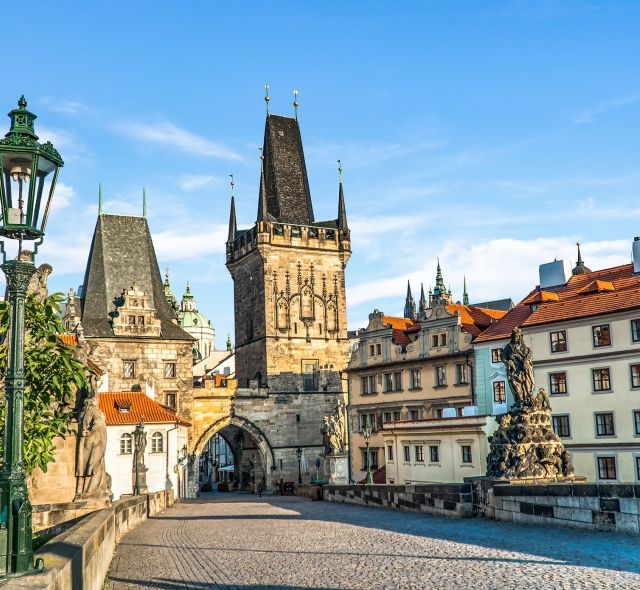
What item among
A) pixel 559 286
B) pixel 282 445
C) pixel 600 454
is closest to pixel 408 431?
pixel 600 454

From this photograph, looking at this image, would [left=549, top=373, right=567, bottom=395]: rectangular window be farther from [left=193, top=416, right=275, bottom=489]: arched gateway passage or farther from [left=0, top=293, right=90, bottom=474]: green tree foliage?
[left=193, top=416, right=275, bottom=489]: arched gateway passage

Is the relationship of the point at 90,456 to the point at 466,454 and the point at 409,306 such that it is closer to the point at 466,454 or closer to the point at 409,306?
the point at 466,454

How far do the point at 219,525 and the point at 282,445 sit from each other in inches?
1688

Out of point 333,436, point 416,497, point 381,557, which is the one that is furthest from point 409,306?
point 381,557

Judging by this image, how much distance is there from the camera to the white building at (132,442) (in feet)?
157

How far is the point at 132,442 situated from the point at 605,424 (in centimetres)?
2660

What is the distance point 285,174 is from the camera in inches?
2936

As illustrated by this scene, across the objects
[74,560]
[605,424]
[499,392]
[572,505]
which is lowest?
[572,505]

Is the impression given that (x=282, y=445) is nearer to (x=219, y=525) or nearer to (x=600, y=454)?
(x=600, y=454)

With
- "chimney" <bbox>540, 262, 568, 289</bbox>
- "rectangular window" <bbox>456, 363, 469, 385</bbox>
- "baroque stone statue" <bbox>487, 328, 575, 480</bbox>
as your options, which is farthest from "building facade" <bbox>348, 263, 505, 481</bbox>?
"baroque stone statue" <bbox>487, 328, 575, 480</bbox>

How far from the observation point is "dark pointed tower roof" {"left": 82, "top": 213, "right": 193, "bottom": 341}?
204 ft

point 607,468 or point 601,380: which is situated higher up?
point 601,380

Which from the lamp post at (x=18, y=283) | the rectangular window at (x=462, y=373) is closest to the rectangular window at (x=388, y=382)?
the rectangular window at (x=462, y=373)

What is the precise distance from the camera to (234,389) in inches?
2547
